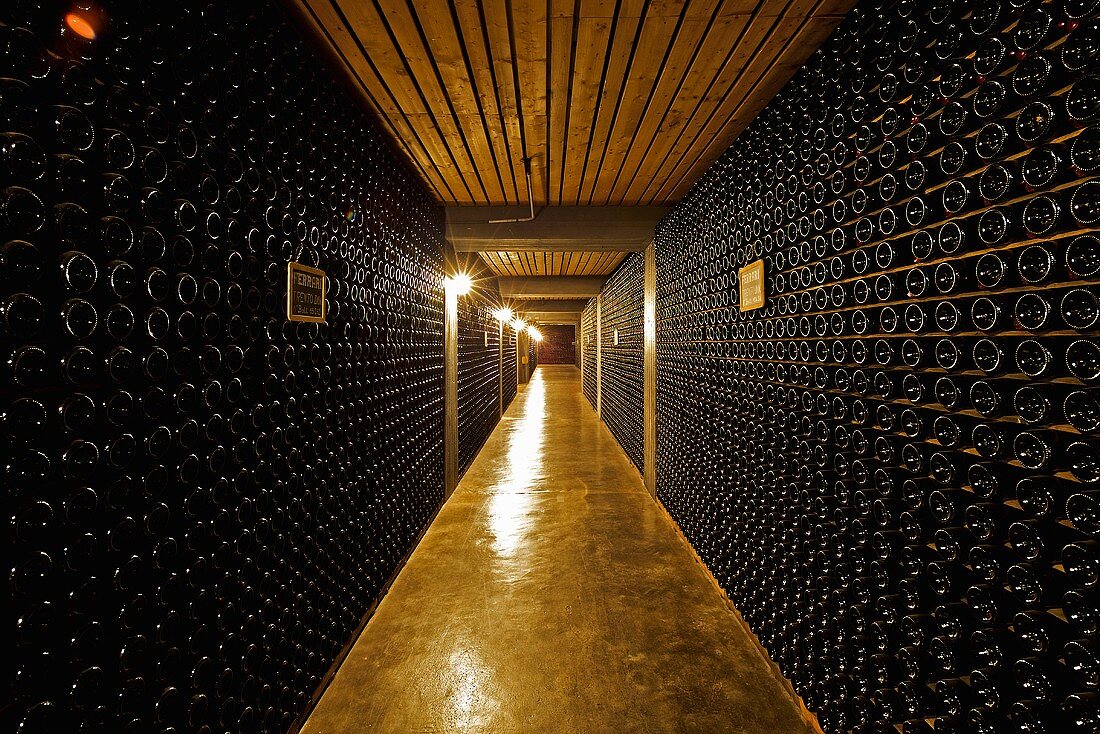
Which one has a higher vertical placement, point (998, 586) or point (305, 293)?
point (305, 293)

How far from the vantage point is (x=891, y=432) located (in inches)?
63.9

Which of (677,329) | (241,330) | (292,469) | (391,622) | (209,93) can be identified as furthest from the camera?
(677,329)

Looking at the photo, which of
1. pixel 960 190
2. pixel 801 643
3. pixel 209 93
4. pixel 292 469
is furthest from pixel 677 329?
pixel 209 93

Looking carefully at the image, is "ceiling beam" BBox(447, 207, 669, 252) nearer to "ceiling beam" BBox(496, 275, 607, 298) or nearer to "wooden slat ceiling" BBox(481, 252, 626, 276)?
"wooden slat ceiling" BBox(481, 252, 626, 276)

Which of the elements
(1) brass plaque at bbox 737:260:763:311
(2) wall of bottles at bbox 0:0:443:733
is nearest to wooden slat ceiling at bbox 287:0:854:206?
(2) wall of bottles at bbox 0:0:443:733

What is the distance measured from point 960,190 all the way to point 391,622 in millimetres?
3320

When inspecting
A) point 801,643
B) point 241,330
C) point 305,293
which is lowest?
point 801,643

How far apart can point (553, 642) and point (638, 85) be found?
10.1ft

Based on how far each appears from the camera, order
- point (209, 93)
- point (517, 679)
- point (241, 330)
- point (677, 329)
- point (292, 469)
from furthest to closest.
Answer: point (677, 329) → point (517, 679) → point (292, 469) → point (241, 330) → point (209, 93)

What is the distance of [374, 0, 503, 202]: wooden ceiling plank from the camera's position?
1.97m

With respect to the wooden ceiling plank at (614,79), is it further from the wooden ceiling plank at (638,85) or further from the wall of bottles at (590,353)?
the wall of bottles at (590,353)

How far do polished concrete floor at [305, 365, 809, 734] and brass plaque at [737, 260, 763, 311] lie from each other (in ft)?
6.25

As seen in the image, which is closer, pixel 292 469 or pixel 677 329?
pixel 292 469

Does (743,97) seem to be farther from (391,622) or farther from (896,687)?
(391,622)
